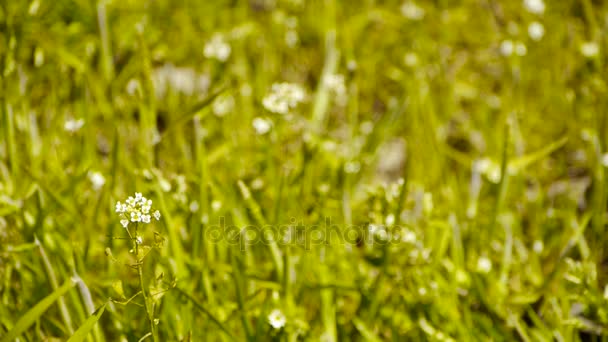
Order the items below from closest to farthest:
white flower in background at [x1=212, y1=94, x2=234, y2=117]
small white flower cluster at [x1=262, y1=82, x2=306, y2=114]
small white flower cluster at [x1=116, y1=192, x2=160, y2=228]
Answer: small white flower cluster at [x1=116, y1=192, x2=160, y2=228]
small white flower cluster at [x1=262, y1=82, x2=306, y2=114]
white flower in background at [x1=212, y1=94, x2=234, y2=117]

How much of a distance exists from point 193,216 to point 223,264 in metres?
0.19

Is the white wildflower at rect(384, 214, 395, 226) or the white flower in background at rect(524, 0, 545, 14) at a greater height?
the white flower in background at rect(524, 0, 545, 14)

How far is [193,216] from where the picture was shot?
1.94m

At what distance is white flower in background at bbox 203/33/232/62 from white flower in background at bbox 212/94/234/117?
219 mm

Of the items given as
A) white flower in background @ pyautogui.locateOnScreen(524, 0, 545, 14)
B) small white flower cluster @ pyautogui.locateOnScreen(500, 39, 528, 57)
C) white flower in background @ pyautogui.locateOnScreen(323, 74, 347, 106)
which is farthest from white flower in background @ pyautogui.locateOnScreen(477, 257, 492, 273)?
white flower in background @ pyautogui.locateOnScreen(524, 0, 545, 14)

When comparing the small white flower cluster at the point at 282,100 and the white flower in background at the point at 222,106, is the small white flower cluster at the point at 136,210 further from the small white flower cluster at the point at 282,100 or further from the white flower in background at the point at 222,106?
the white flower in background at the point at 222,106

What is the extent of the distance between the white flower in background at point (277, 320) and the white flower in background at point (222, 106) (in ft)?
3.64

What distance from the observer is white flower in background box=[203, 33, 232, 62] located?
2764mm

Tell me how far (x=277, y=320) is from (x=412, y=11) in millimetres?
2104

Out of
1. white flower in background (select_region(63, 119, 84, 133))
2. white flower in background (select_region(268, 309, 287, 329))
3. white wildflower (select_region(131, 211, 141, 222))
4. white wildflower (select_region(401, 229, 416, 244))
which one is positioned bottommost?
white wildflower (select_region(401, 229, 416, 244))

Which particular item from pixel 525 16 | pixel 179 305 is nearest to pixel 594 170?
pixel 525 16

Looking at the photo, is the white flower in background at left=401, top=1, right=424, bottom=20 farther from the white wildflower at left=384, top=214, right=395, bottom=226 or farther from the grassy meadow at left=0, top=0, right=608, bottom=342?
the white wildflower at left=384, top=214, right=395, bottom=226

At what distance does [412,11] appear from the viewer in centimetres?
A: 327

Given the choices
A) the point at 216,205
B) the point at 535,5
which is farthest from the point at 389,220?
the point at 535,5
